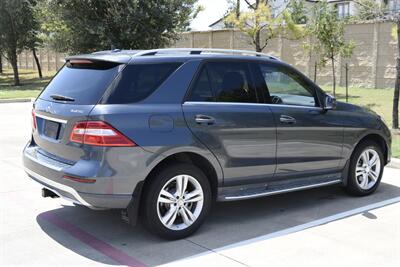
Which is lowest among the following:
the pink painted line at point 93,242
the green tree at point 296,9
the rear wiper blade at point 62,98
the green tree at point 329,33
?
the pink painted line at point 93,242

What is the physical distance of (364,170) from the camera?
6539mm

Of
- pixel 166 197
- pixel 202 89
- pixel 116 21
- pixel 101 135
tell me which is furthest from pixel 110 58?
pixel 116 21

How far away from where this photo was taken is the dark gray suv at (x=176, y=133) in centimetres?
441

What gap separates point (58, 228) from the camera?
512 cm

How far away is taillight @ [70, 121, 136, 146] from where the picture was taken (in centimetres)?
434

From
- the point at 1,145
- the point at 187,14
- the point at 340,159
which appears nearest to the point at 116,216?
the point at 340,159

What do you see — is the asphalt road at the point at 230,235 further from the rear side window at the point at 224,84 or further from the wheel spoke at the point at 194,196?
the rear side window at the point at 224,84

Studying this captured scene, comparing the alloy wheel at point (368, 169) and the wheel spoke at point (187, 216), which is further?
the alloy wheel at point (368, 169)

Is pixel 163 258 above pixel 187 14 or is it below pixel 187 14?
below

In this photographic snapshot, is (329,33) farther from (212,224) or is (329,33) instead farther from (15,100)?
(212,224)

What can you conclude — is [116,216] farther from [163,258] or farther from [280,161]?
[280,161]

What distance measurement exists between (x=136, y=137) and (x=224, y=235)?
1388mm

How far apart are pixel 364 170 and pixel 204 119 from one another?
276 centimetres

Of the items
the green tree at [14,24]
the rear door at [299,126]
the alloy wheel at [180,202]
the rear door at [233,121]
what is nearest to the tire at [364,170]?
the rear door at [299,126]
